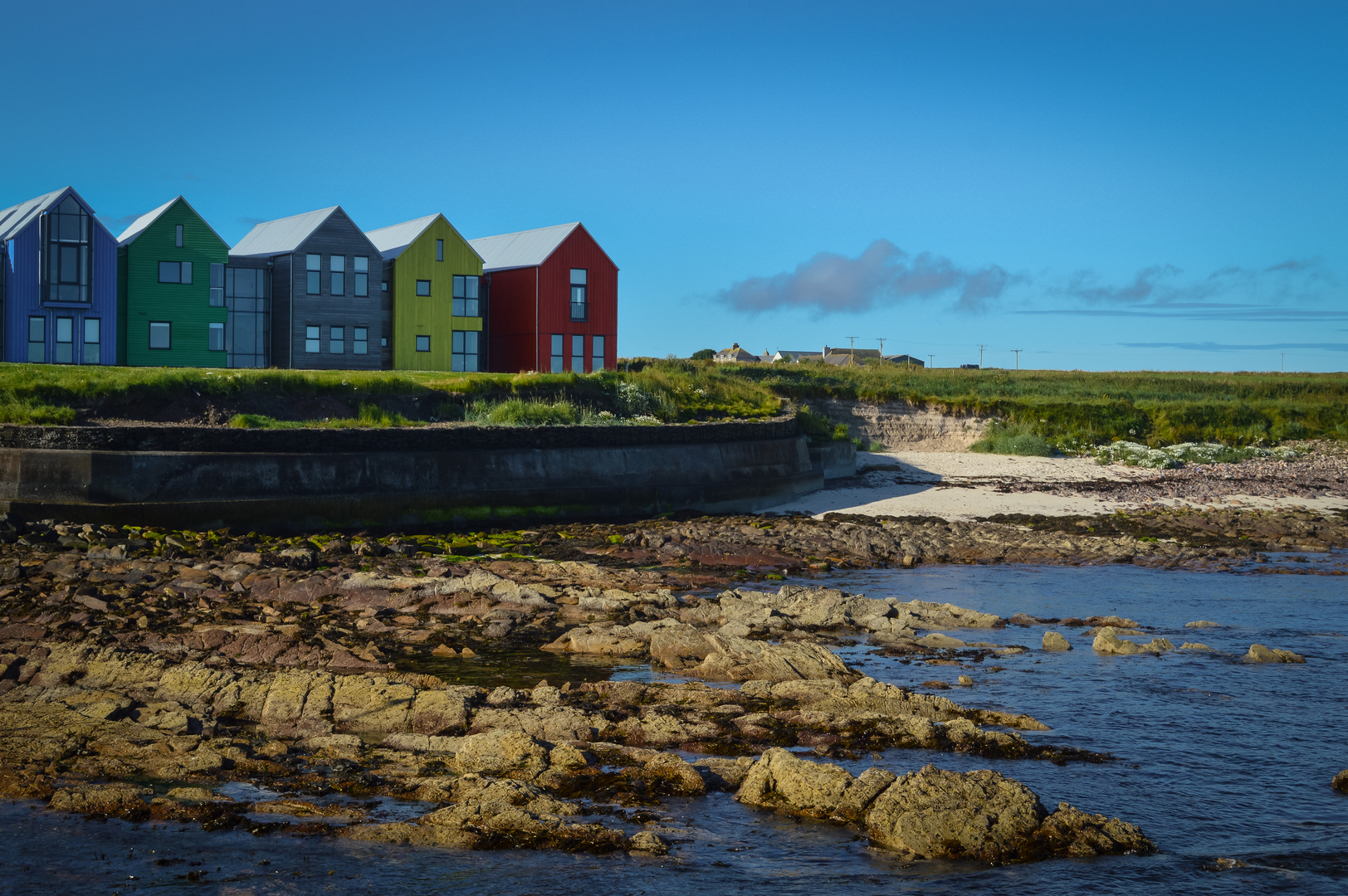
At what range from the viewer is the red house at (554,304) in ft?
129

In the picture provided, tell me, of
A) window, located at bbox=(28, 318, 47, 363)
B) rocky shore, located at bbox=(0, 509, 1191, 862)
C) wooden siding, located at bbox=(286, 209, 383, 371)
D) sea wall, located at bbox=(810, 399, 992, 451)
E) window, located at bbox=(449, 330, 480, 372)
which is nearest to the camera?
rocky shore, located at bbox=(0, 509, 1191, 862)

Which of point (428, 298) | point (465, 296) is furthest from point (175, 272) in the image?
point (465, 296)

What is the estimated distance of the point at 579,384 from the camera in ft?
97.0

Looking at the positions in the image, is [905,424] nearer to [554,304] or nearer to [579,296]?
[579,296]

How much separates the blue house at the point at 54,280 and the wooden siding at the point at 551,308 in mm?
13197

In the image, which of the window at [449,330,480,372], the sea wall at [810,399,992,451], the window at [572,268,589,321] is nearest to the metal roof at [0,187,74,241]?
the window at [449,330,480,372]

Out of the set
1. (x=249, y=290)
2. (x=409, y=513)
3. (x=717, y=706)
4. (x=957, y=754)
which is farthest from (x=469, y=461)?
(x=249, y=290)

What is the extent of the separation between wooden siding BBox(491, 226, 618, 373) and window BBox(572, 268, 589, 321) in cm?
15

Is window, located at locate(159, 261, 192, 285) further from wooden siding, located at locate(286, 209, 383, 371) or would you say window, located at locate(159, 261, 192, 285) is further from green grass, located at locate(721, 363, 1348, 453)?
green grass, located at locate(721, 363, 1348, 453)

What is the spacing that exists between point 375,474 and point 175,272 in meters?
19.9

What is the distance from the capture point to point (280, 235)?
131 ft

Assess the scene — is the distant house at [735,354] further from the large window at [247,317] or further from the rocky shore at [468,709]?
the rocky shore at [468,709]

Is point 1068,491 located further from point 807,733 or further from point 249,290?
point 249,290

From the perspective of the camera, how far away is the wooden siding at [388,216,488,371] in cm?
3884
